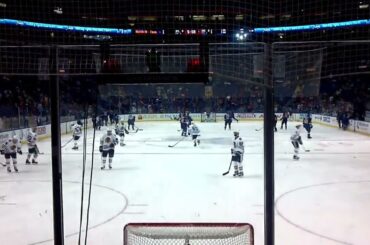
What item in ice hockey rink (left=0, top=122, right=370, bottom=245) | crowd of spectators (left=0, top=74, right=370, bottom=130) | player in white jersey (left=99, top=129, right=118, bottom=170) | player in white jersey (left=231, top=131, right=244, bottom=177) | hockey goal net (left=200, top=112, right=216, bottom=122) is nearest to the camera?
ice hockey rink (left=0, top=122, right=370, bottom=245)

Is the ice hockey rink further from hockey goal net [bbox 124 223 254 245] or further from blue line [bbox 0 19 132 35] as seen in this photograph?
blue line [bbox 0 19 132 35]

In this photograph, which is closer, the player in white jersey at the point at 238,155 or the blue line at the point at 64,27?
the blue line at the point at 64,27

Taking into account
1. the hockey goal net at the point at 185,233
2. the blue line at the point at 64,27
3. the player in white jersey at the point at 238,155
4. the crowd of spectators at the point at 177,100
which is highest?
the blue line at the point at 64,27

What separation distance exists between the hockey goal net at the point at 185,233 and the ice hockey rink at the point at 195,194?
188 cm

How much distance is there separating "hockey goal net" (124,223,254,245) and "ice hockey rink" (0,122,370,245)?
1.88 meters

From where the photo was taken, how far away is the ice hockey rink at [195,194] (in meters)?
4.84

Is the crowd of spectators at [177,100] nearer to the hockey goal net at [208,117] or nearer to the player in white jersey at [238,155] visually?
the hockey goal net at [208,117]

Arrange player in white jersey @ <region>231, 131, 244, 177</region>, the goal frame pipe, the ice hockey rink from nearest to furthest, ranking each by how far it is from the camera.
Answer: the goal frame pipe → the ice hockey rink → player in white jersey @ <region>231, 131, 244, 177</region>

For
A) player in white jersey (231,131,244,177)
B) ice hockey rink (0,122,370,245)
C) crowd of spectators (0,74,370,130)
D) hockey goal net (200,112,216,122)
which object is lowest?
ice hockey rink (0,122,370,245)

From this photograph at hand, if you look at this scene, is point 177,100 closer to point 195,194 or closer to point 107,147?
point 107,147

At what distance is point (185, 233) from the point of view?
94.7 inches

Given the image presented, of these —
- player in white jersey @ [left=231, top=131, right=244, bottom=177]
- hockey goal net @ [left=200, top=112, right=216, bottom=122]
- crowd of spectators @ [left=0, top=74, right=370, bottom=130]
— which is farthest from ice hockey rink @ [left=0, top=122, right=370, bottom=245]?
hockey goal net @ [left=200, top=112, right=216, bottom=122]

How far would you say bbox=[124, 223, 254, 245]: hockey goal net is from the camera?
2393 mm

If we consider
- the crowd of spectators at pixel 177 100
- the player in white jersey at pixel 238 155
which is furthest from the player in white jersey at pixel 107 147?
the crowd of spectators at pixel 177 100
